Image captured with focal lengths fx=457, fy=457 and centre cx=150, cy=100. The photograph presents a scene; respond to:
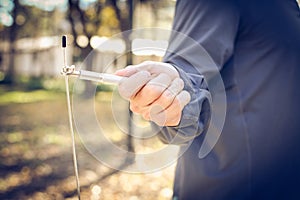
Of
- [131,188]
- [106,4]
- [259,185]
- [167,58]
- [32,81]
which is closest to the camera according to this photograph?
[167,58]

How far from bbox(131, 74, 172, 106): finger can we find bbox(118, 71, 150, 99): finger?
1 cm

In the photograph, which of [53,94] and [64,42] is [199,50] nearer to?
[64,42]

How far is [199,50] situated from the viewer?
1140 millimetres

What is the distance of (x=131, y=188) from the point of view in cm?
386

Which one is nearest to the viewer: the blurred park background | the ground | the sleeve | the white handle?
the white handle

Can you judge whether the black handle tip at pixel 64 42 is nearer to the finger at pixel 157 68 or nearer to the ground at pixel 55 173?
the finger at pixel 157 68

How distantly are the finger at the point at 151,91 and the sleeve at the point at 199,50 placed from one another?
0.50 feet

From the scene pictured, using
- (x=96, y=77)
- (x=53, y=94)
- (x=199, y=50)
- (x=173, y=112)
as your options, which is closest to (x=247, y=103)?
(x=199, y=50)

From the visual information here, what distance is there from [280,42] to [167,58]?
0.34 metres

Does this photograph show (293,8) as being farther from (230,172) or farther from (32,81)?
(32,81)

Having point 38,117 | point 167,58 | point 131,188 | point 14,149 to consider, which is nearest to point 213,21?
point 167,58

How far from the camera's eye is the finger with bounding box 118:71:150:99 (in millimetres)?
800

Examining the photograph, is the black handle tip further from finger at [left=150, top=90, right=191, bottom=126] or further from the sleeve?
the sleeve

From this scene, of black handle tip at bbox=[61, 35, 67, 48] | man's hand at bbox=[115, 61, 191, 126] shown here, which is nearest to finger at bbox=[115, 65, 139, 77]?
man's hand at bbox=[115, 61, 191, 126]
